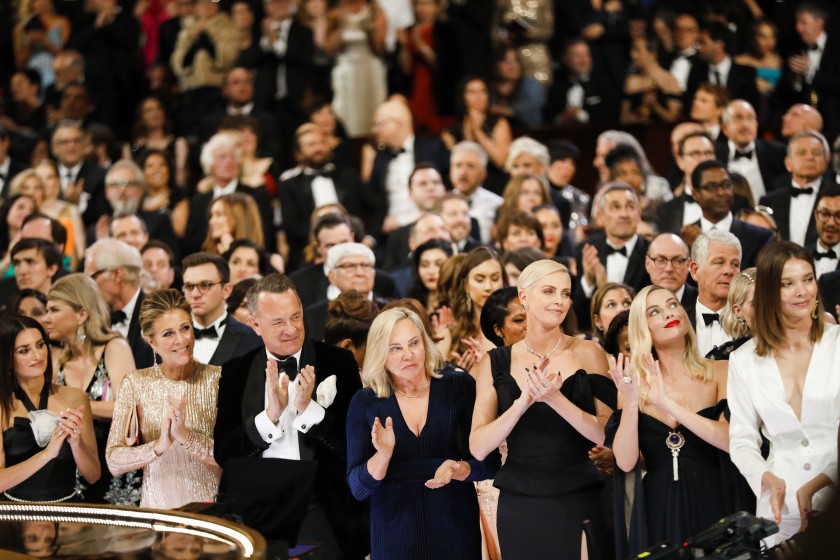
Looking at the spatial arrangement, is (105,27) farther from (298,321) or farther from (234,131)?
(298,321)

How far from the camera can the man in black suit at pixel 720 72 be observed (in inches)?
424

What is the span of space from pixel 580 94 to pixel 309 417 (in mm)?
7292

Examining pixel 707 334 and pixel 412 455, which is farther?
pixel 707 334

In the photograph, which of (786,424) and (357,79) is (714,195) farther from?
(357,79)

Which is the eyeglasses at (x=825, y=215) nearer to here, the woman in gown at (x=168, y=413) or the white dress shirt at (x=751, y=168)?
the white dress shirt at (x=751, y=168)

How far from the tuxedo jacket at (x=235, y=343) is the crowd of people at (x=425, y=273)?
0.04m

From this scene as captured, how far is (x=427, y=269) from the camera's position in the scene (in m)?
7.60

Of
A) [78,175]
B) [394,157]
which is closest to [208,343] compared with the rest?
[394,157]

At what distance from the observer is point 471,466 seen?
5055 mm

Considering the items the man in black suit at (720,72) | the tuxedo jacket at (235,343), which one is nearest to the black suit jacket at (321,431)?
the tuxedo jacket at (235,343)

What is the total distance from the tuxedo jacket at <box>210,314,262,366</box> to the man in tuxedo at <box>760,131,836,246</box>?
11.2ft

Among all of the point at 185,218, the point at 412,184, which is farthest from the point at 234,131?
the point at 412,184

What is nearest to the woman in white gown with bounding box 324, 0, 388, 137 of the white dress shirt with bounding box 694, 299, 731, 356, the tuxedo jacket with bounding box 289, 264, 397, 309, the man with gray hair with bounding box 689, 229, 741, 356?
the tuxedo jacket with bounding box 289, 264, 397, 309

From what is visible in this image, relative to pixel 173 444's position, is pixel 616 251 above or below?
above
